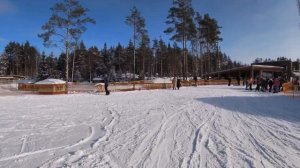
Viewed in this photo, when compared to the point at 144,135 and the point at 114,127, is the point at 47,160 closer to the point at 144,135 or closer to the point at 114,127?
the point at 144,135

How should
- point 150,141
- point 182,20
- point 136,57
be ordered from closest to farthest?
point 150,141, point 182,20, point 136,57

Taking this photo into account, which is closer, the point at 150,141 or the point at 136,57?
the point at 150,141

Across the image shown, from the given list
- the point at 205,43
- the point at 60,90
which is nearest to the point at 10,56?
the point at 205,43

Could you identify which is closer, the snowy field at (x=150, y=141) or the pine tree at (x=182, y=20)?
the snowy field at (x=150, y=141)

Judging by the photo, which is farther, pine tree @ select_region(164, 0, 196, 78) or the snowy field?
pine tree @ select_region(164, 0, 196, 78)

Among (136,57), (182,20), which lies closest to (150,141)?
(182,20)

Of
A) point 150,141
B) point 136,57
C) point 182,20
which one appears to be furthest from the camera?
point 136,57

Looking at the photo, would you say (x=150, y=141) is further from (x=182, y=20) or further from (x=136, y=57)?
(x=136, y=57)

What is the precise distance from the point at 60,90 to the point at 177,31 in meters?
18.4

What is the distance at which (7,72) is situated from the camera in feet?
275

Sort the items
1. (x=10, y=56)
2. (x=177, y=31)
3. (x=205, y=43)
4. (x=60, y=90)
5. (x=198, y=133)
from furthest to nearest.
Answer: (x=10, y=56)
(x=205, y=43)
(x=177, y=31)
(x=60, y=90)
(x=198, y=133)

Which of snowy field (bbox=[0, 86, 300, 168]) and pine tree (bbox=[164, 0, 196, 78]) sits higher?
pine tree (bbox=[164, 0, 196, 78])

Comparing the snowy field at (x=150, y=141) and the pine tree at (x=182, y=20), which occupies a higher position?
the pine tree at (x=182, y=20)

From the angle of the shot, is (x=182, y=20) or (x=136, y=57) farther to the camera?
(x=136, y=57)
